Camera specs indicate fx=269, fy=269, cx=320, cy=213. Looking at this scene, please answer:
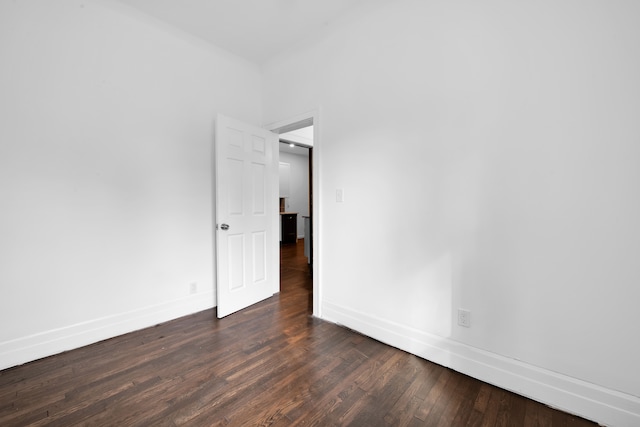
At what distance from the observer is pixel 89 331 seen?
7.39 feet

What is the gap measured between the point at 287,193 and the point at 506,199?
700 centimetres

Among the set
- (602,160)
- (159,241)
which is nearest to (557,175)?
(602,160)

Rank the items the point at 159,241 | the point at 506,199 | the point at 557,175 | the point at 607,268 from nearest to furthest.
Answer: the point at 607,268 < the point at 557,175 < the point at 506,199 < the point at 159,241

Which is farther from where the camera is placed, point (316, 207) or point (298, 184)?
point (298, 184)

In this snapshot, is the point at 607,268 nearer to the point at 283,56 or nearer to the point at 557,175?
the point at 557,175

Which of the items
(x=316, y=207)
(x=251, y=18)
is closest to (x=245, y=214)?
(x=316, y=207)

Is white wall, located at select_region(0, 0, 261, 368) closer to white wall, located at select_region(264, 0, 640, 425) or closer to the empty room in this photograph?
the empty room

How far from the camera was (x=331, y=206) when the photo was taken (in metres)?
2.67

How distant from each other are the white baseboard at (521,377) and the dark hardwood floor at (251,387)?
60 millimetres

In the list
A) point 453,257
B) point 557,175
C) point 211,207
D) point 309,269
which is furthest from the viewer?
point 309,269

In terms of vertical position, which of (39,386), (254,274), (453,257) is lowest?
(39,386)

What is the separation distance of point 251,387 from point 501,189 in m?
2.03

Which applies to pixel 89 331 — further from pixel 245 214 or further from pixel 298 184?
pixel 298 184

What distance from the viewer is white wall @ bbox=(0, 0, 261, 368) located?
6.43 feet
